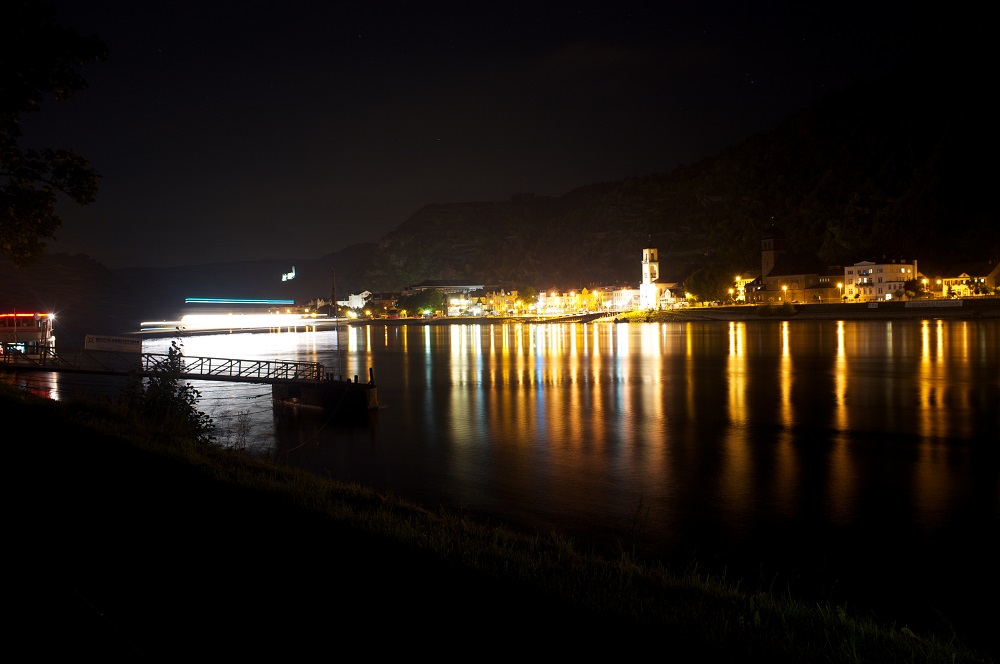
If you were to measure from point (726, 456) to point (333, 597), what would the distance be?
1650 cm

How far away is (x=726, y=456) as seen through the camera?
2005cm

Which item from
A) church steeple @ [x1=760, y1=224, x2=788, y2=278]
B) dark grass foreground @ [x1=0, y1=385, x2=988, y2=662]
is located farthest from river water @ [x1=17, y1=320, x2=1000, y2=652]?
church steeple @ [x1=760, y1=224, x2=788, y2=278]

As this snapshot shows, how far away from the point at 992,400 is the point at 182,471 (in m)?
29.7

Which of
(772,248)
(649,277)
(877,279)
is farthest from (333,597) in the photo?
(649,277)

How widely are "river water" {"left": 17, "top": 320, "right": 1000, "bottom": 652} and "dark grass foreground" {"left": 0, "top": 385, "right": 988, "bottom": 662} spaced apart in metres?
4.78

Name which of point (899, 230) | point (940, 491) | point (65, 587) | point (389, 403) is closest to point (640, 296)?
point (899, 230)

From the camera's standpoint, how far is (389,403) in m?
34.2

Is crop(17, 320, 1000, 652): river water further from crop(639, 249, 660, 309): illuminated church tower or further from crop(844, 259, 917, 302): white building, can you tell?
crop(639, 249, 660, 309): illuminated church tower

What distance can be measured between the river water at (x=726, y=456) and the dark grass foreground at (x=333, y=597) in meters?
4.78

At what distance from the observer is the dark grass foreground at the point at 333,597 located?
4664 mm

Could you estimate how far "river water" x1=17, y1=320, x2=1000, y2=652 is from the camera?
12.2 m

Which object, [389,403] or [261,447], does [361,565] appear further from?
[389,403]

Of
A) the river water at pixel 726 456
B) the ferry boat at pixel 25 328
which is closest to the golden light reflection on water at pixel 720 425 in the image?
the river water at pixel 726 456

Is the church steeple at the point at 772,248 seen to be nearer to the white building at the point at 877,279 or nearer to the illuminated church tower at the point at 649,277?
the white building at the point at 877,279
